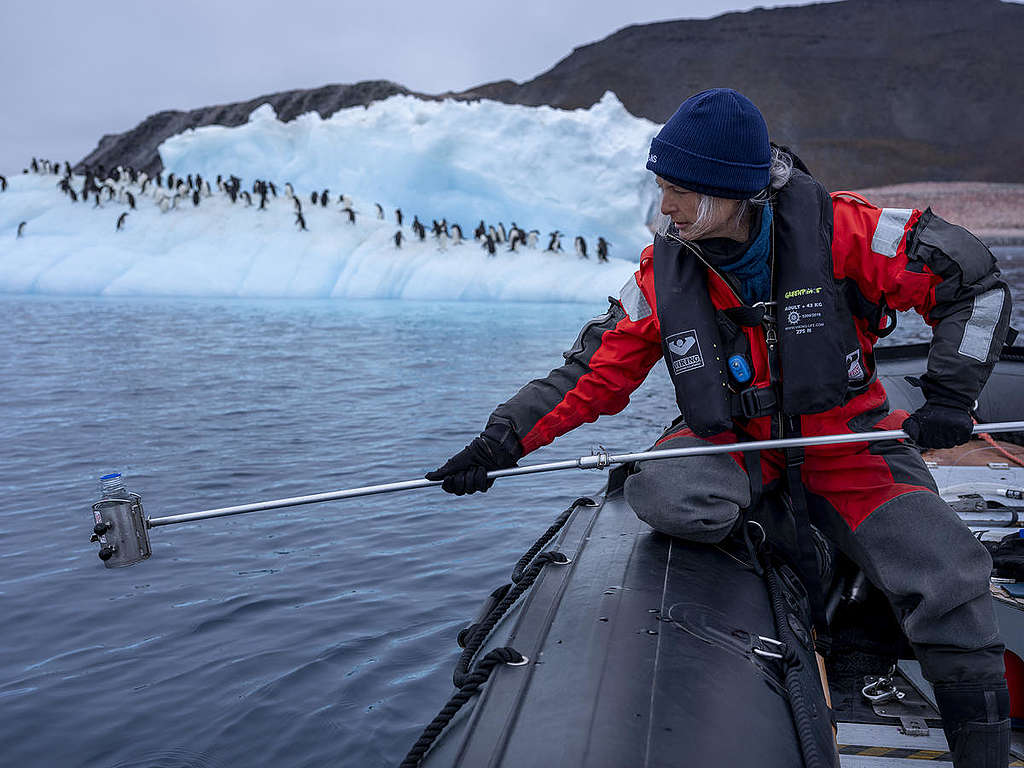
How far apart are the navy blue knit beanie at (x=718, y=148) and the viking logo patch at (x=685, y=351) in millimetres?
321

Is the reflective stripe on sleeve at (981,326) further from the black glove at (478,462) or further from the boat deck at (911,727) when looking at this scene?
the black glove at (478,462)

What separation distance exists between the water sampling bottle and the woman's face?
1397mm

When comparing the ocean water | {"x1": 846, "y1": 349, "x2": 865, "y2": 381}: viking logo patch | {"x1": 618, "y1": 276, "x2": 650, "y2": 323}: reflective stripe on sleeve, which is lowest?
the ocean water

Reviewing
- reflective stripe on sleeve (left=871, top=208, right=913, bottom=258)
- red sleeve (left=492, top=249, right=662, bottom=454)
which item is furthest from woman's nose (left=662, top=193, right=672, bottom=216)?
reflective stripe on sleeve (left=871, top=208, right=913, bottom=258)

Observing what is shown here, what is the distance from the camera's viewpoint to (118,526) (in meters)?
2.13

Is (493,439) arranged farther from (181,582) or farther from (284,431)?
(284,431)

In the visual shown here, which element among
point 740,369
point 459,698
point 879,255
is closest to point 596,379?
point 740,369

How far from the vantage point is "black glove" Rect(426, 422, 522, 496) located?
214 cm

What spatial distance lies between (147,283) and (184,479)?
1515cm

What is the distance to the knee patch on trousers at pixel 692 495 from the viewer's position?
2070 mm

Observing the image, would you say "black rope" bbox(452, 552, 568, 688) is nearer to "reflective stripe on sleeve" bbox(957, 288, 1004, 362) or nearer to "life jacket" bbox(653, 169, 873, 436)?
"life jacket" bbox(653, 169, 873, 436)

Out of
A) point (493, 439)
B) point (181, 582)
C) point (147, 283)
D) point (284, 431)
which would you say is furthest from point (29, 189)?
point (493, 439)

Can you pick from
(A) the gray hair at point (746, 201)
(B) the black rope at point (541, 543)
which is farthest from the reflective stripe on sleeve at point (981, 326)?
(B) the black rope at point (541, 543)

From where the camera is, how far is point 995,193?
199ft
